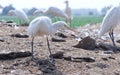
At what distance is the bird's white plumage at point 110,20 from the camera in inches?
404

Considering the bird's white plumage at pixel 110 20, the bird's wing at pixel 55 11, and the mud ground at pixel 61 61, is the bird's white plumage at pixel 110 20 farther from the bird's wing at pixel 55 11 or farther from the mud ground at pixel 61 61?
the bird's wing at pixel 55 11

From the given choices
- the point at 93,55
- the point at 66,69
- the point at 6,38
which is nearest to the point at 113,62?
the point at 93,55

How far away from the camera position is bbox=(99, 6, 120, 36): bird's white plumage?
33.6ft

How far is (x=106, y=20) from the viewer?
10289 mm

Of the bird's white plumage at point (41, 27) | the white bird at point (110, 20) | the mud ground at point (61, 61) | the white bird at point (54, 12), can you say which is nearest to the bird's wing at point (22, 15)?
the white bird at point (54, 12)

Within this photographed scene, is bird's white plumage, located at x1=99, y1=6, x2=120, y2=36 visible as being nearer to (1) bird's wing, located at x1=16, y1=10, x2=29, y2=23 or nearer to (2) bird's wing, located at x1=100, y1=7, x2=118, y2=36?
(2) bird's wing, located at x1=100, y1=7, x2=118, y2=36

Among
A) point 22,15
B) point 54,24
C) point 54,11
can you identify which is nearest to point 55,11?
point 54,11

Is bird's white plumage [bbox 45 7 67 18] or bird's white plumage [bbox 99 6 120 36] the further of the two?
bird's white plumage [bbox 45 7 67 18]

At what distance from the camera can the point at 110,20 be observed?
33.8ft

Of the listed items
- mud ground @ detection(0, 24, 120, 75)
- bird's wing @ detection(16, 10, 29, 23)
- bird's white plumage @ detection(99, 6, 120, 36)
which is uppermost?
bird's wing @ detection(16, 10, 29, 23)

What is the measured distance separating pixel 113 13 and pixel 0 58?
3936 millimetres

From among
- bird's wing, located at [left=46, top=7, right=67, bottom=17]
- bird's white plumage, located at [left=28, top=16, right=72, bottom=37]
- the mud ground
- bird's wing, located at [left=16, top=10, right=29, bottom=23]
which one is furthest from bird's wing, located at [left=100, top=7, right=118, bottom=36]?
bird's wing, located at [left=16, top=10, right=29, bottom=23]

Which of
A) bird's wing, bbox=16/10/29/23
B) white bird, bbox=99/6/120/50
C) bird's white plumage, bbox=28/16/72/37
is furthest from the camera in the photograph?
bird's wing, bbox=16/10/29/23

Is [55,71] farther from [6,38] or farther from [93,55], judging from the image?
[6,38]
